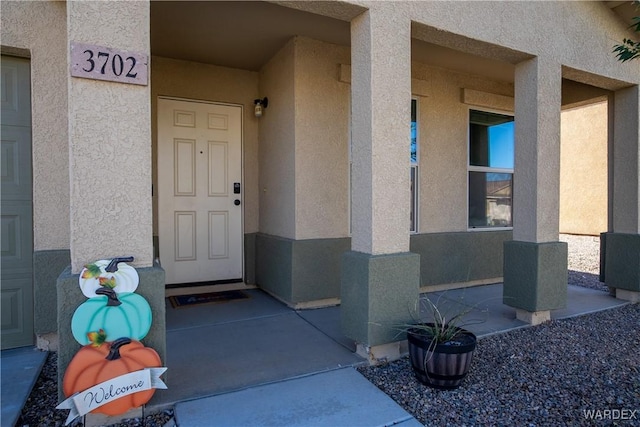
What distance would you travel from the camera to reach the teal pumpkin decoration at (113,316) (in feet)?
6.77

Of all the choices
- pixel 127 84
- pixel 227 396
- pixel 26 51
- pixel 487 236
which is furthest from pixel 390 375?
pixel 26 51

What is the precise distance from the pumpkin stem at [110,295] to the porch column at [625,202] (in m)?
5.59

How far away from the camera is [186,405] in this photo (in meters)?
2.28

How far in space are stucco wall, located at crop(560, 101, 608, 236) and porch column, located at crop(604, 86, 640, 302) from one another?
7.88 metres

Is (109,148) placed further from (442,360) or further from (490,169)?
(490,169)

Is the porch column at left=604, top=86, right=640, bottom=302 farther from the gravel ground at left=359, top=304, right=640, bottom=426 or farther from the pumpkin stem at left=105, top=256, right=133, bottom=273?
the pumpkin stem at left=105, top=256, right=133, bottom=273

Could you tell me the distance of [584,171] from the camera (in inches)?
475

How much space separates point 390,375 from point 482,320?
1657 mm

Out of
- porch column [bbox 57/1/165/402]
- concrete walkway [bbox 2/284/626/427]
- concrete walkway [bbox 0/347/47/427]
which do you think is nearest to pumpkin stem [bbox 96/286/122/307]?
porch column [bbox 57/1/165/402]

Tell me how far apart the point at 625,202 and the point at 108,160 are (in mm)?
5657

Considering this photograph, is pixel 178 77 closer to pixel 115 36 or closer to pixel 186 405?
pixel 115 36

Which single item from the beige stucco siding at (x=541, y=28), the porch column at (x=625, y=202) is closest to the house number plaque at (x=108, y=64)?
the beige stucco siding at (x=541, y=28)

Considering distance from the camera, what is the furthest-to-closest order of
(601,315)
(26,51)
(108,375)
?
1. (601,315)
2. (26,51)
3. (108,375)

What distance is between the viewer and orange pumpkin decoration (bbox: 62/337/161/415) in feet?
6.56
